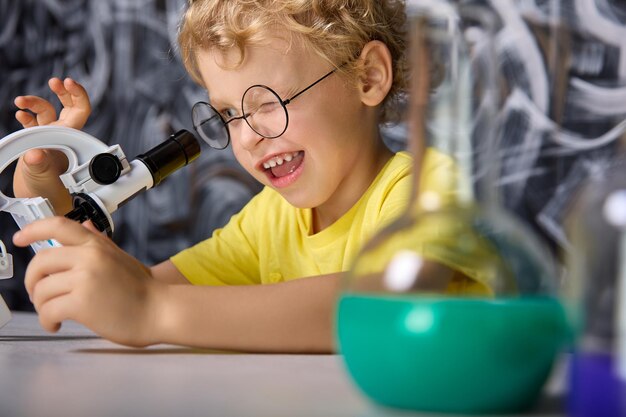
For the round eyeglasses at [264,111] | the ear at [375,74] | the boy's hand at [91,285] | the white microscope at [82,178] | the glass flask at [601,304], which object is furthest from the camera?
the ear at [375,74]

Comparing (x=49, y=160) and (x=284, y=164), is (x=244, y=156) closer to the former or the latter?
(x=284, y=164)

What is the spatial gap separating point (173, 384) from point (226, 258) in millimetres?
954

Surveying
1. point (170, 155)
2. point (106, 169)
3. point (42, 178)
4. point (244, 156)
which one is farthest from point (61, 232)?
point (244, 156)

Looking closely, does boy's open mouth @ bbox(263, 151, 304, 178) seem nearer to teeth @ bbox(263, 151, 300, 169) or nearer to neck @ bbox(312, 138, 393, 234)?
teeth @ bbox(263, 151, 300, 169)

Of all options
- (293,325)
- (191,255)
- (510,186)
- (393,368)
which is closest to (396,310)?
(393,368)

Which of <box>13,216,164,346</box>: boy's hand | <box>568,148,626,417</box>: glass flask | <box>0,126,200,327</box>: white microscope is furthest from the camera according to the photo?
<box>0,126,200,327</box>: white microscope

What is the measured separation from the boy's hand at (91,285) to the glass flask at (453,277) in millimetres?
345

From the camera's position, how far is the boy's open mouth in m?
1.36

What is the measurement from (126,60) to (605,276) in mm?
3151

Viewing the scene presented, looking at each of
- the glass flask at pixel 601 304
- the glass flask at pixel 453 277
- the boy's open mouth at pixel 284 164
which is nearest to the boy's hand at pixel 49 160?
the boy's open mouth at pixel 284 164

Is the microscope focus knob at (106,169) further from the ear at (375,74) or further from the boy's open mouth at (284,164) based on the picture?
the ear at (375,74)

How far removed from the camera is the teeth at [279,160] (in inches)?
53.3

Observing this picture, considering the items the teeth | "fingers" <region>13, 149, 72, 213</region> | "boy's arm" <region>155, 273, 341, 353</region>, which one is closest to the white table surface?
"boy's arm" <region>155, 273, 341, 353</region>

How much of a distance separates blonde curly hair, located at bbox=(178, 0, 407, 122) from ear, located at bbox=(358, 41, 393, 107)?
2 centimetres
